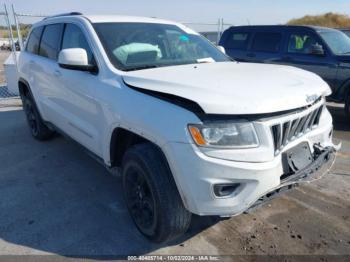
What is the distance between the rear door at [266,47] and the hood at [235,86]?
15.9ft

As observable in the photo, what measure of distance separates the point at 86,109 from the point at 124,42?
2.48 feet

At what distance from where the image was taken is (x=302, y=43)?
739cm

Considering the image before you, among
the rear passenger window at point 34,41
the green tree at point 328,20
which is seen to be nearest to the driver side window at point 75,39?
the rear passenger window at point 34,41

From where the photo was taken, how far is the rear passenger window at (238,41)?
837cm

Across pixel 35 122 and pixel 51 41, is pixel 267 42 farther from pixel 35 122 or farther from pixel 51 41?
pixel 35 122

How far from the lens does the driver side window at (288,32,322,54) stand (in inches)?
284

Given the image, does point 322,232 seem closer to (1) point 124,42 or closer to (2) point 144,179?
(2) point 144,179

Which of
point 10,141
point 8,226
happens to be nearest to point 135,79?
point 8,226

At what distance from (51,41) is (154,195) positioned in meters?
2.98

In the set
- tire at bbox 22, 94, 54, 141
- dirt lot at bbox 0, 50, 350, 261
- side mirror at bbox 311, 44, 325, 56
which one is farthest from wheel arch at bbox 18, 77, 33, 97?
side mirror at bbox 311, 44, 325, 56

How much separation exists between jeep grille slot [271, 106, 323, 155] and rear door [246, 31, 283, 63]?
515 centimetres

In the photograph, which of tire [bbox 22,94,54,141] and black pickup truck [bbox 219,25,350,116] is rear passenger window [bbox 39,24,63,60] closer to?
tire [bbox 22,94,54,141]

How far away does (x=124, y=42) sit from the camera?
3354 mm

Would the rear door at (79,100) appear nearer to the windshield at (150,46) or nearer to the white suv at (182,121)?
the white suv at (182,121)
